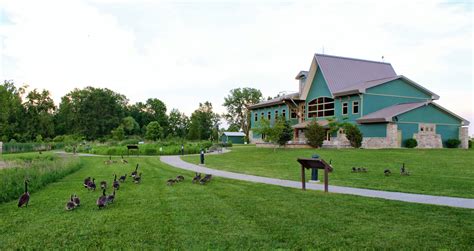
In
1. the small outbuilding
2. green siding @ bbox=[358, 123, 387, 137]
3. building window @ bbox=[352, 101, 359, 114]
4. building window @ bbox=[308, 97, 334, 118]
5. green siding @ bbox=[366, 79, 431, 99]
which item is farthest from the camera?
the small outbuilding

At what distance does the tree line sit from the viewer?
2497 inches

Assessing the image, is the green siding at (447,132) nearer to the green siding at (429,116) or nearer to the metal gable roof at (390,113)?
the green siding at (429,116)

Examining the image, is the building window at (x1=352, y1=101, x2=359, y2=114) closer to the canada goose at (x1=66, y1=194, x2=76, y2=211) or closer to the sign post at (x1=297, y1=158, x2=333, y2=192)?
the sign post at (x1=297, y1=158, x2=333, y2=192)

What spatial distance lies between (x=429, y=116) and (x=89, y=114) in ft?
214

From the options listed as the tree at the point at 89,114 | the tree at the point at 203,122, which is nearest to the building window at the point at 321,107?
the tree at the point at 203,122

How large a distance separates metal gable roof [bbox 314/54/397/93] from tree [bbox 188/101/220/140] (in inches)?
1559

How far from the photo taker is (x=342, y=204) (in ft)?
26.5

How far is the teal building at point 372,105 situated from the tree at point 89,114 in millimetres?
48930

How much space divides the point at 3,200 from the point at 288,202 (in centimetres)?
706

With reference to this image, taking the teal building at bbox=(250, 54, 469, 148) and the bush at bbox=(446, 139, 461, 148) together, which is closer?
the teal building at bbox=(250, 54, 469, 148)

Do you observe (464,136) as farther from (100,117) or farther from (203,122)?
(100,117)

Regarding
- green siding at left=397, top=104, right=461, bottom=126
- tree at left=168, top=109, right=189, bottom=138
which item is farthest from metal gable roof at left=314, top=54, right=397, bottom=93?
tree at left=168, top=109, right=189, bottom=138

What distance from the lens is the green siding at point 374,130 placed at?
29705 mm

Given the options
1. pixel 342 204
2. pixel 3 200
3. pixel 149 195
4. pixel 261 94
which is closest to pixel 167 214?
pixel 149 195
